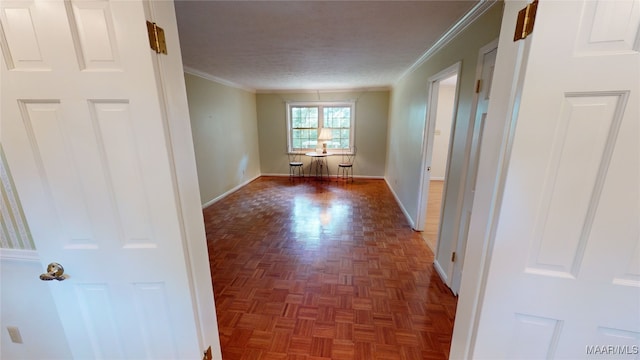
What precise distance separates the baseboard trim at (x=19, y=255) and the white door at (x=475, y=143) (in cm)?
246

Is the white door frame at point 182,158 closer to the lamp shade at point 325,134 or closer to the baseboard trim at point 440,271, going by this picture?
the baseboard trim at point 440,271

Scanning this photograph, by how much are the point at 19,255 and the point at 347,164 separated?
19.0ft

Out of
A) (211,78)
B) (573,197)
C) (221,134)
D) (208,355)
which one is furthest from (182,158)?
(221,134)

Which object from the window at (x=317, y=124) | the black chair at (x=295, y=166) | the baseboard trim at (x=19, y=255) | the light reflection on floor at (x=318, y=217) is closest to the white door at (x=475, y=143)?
the light reflection on floor at (x=318, y=217)

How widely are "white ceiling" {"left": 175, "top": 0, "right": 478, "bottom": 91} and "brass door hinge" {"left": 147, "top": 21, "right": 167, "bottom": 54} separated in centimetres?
106

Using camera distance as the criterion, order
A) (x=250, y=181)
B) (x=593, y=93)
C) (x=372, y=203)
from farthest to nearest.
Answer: (x=250, y=181) → (x=372, y=203) → (x=593, y=93)

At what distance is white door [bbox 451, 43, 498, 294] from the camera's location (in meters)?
1.63

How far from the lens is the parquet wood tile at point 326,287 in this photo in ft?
5.45

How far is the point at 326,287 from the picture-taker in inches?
86.8

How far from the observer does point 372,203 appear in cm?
449

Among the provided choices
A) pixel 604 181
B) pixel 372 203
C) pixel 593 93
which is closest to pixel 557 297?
pixel 604 181

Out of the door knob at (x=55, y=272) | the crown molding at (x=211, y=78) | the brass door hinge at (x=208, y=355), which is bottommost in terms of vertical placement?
the brass door hinge at (x=208, y=355)

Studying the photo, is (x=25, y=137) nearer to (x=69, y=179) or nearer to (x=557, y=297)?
(x=69, y=179)

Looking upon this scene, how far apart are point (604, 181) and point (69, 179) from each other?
1.79 meters
